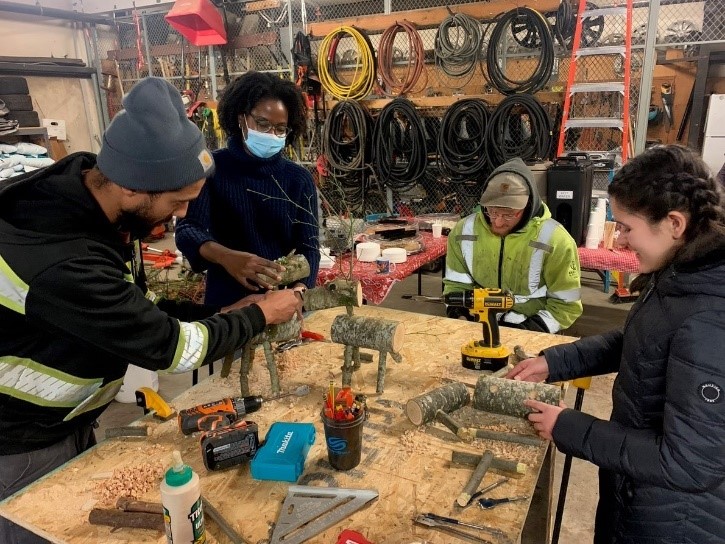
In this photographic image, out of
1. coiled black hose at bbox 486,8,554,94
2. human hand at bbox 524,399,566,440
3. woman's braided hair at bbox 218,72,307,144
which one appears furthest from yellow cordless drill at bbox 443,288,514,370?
coiled black hose at bbox 486,8,554,94

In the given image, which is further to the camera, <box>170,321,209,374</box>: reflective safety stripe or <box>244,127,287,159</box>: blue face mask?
<box>244,127,287,159</box>: blue face mask

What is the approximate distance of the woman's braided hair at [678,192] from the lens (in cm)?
123

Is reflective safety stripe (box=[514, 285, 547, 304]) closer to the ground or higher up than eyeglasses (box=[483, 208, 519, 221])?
closer to the ground

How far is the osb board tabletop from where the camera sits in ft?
3.97

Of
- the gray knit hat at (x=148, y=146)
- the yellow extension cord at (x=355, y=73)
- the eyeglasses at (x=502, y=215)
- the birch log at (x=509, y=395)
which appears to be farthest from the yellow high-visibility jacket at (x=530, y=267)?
the yellow extension cord at (x=355, y=73)

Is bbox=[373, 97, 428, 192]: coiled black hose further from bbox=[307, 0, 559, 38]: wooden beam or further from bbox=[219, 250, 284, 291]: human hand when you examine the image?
bbox=[219, 250, 284, 291]: human hand

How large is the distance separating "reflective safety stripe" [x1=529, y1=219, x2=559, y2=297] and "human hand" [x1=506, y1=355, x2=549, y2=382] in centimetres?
110

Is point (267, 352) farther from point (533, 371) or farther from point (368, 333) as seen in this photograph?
point (533, 371)

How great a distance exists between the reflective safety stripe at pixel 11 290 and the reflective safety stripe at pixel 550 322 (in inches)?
92.6

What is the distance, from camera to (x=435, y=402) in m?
1.63

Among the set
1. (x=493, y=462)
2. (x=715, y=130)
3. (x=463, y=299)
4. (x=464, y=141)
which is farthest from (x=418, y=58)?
(x=493, y=462)

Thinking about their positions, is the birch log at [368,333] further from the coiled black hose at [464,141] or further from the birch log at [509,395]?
the coiled black hose at [464,141]

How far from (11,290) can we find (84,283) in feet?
0.55

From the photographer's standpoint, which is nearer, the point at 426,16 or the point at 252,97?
the point at 252,97
